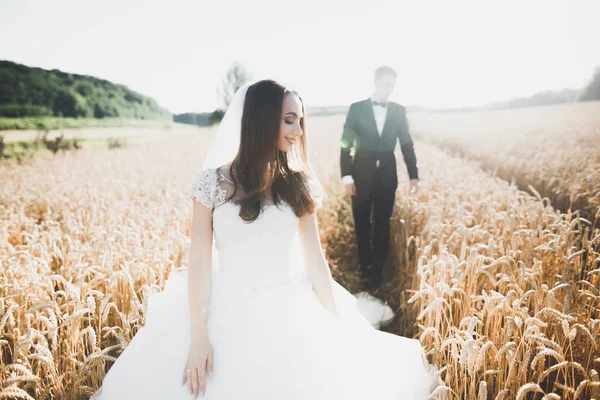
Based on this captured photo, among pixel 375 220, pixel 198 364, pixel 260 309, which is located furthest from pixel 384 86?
pixel 198 364

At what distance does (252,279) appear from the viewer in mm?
1953

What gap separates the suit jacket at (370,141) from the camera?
427 cm

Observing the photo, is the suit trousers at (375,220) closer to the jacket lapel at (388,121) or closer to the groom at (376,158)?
the groom at (376,158)

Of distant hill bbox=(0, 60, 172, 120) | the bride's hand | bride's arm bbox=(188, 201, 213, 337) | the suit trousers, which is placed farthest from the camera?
distant hill bbox=(0, 60, 172, 120)

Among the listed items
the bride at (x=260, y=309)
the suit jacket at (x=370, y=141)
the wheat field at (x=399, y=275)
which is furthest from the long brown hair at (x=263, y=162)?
the suit jacket at (x=370, y=141)

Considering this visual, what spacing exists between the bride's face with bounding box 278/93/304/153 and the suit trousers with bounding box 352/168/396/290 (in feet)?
8.38

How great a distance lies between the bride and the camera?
5.28 feet

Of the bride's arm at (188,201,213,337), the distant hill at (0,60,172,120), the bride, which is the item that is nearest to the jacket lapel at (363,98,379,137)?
the bride

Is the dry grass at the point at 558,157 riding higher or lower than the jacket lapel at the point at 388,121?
lower

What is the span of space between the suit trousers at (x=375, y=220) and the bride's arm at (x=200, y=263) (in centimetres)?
286

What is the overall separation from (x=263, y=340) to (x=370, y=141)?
3.13 m

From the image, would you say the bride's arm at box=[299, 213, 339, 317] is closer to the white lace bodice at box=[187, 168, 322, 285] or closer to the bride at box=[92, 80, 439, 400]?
the bride at box=[92, 80, 439, 400]

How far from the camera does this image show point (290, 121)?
195cm

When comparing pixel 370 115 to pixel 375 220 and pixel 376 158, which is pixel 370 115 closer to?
pixel 376 158
